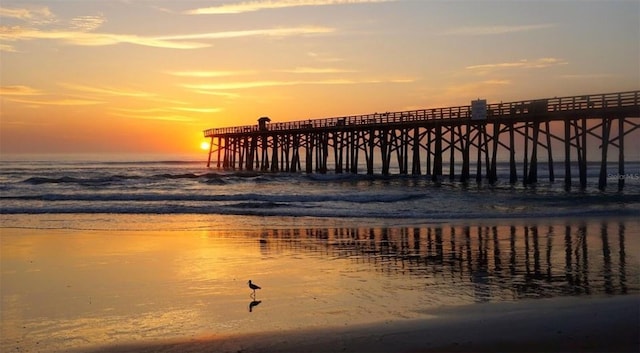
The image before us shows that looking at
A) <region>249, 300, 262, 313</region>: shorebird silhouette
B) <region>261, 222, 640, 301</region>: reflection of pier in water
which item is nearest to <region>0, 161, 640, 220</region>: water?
<region>261, 222, 640, 301</region>: reflection of pier in water

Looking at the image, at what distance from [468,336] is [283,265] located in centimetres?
515

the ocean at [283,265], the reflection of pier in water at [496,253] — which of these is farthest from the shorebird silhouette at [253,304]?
the reflection of pier in water at [496,253]

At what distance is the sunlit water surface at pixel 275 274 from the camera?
7.73 m

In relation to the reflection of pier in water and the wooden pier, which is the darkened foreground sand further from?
the wooden pier

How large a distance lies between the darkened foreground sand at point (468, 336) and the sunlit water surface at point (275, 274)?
0.41 m

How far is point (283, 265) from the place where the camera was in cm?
1138

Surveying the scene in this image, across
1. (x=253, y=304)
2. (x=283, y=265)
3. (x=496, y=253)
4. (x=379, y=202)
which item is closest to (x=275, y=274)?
(x=283, y=265)

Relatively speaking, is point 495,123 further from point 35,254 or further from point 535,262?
point 35,254

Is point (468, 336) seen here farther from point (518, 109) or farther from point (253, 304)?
point (518, 109)

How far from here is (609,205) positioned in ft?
73.9

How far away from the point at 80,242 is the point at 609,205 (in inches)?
669

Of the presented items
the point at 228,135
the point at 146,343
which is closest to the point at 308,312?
the point at 146,343

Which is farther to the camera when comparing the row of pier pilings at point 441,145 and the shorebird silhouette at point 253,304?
the row of pier pilings at point 441,145

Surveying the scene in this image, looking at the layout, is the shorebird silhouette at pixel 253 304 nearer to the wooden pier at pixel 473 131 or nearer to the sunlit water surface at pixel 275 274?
the sunlit water surface at pixel 275 274
